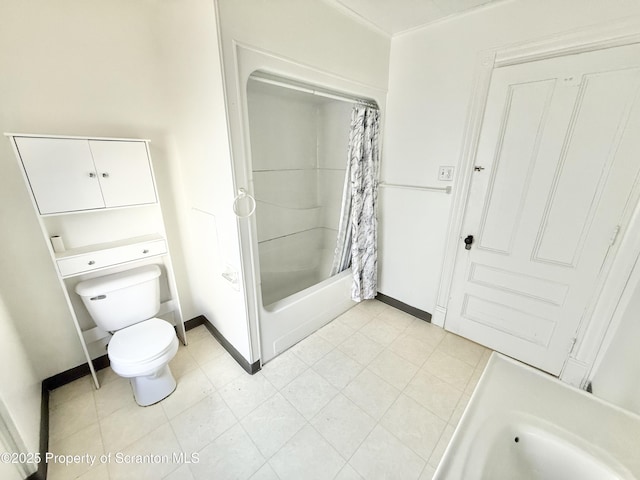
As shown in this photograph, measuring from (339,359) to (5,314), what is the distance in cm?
194

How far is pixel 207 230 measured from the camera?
1.79 m

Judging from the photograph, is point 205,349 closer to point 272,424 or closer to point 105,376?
point 105,376

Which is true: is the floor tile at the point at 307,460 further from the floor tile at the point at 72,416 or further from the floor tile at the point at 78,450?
the floor tile at the point at 72,416

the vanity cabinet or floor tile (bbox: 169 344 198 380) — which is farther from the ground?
the vanity cabinet

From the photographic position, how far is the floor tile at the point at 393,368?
1.75 meters

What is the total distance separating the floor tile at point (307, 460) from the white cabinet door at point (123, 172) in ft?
5.45

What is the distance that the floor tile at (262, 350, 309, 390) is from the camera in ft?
5.71

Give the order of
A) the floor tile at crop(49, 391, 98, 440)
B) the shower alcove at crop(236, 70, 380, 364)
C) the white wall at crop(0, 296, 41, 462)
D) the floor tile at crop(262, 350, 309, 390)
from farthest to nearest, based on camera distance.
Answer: the shower alcove at crop(236, 70, 380, 364) < the floor tile at crop(262, 350, 309, 390) < the floor tile at crop(49, 391, 98, 440) < the white wall at crop(0, 296, 41, 462)

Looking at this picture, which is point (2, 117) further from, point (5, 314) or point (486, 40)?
point (486, 40)

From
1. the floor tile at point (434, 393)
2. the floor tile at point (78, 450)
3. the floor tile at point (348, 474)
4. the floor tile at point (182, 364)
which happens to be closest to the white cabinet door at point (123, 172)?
the floor tile at point (182, 364)

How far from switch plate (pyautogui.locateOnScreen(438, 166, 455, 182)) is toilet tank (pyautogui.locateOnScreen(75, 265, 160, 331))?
2.16 metres

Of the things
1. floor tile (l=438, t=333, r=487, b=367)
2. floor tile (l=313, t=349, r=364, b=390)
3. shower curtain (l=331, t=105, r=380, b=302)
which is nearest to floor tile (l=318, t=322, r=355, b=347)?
floor tile (l=313, t=349, r=364, b=390)

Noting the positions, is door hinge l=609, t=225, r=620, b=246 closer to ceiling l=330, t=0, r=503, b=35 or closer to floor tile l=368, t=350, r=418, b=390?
floor tile l=368, t=350, r=418, b=390

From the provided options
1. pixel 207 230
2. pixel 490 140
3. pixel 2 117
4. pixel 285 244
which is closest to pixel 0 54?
pixel 2 117
